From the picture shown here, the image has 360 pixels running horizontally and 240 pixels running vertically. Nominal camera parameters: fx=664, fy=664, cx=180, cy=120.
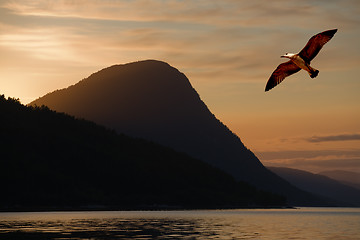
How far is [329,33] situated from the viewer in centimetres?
2928

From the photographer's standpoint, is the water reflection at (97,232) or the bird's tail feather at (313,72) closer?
the bird's tail feather at (313,72)

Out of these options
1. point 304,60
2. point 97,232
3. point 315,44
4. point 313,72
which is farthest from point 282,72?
point 97,232

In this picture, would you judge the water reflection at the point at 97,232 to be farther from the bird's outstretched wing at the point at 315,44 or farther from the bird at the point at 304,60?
the bird's outstretched wing at the point at 315,44

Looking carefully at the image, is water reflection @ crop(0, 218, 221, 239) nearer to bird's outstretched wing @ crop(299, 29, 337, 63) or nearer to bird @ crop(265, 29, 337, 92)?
bird @ crop(265, 29, 337, 92)

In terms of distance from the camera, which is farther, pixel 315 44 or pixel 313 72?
pixel 315 44

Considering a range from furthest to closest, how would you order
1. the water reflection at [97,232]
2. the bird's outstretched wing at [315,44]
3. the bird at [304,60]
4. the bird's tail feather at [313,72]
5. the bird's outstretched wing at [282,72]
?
1. the water reflection at [97,232]
2. the bird's outstretched wing at [282,72]
3. the bird at [304,60]
4. the bird's tail feather at [313,72]
5. the bird's outstretched wing at [315,44]

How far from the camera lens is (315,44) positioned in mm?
30500

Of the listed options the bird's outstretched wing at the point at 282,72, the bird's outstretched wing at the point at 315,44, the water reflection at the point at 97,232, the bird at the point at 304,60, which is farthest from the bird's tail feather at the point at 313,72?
the water reflection at the point at 97,232

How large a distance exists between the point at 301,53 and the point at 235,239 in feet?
311

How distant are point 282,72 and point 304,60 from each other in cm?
307

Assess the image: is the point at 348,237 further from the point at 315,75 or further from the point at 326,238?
the point at 315,75

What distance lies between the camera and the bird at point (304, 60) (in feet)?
97.9

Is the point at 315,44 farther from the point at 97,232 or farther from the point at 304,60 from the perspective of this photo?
the point at 97,232

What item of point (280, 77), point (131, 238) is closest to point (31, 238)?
point (131, 238)
